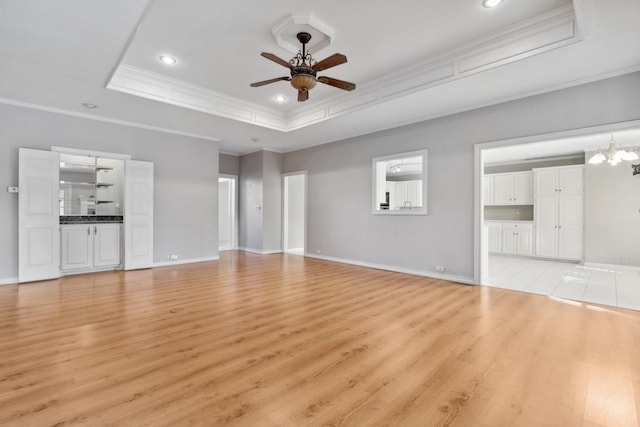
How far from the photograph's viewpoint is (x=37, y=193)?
484 cm

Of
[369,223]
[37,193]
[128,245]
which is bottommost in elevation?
[128,245]

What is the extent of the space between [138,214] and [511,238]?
9100mm

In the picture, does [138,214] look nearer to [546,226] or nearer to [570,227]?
[546,226]

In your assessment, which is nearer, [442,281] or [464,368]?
[464,368]

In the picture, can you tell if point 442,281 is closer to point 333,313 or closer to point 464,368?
point 333,313

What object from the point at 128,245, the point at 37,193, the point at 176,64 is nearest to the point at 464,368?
the point at 176,64

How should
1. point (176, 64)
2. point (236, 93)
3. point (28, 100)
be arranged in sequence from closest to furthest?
point (176, 64) < point (28, 100) < point (236, 93)

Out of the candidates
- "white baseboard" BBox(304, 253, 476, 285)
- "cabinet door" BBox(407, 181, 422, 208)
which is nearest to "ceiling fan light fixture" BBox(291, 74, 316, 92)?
"white baseboard" BBox(304, 253, 476, 285)

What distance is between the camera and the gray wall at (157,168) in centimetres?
475

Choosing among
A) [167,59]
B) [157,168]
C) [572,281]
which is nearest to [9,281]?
[157,168]

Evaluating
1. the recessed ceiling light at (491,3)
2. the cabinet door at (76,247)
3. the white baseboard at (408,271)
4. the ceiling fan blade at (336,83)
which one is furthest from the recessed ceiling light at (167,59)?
the white baseboard at (408,271)

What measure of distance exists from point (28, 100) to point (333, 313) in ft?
19.0

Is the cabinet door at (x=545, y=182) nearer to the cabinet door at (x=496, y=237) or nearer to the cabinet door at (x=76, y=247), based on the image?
the cabinet door at (x=496, y=237)

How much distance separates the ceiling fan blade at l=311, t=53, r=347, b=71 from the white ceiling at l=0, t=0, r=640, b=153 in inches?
17.8
